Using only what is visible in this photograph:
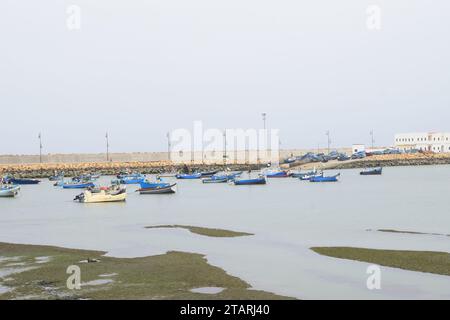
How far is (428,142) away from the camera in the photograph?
188 meters

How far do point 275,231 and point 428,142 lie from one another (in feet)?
543

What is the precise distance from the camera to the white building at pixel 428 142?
185387 mm

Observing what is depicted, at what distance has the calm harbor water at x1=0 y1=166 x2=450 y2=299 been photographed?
68.2 ft

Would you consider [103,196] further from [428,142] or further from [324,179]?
[428,142]

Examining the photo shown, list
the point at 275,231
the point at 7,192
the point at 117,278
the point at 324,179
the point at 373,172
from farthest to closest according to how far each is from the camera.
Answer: the point at 373,172 → the point at 324,179 → the point at 7,192 → the point at 275,231 → the point at 117,278

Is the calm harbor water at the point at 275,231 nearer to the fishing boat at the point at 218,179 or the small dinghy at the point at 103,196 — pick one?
the small dinghy at the point at 103,196

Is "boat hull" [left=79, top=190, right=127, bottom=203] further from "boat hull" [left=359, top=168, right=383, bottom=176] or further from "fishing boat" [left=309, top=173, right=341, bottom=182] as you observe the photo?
"boat hull" [left=359, top=168, right=383, bottom=176]

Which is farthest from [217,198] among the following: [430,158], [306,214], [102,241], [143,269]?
[430,158]

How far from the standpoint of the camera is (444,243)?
28.9 metres

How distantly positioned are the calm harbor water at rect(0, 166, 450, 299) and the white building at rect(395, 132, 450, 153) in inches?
5040

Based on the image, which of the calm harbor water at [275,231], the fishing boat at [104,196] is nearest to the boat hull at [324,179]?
the calm harbor water at [275,231]

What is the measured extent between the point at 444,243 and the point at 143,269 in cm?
1551

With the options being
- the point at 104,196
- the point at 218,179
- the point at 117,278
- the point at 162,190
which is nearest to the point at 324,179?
the point at 218,179
